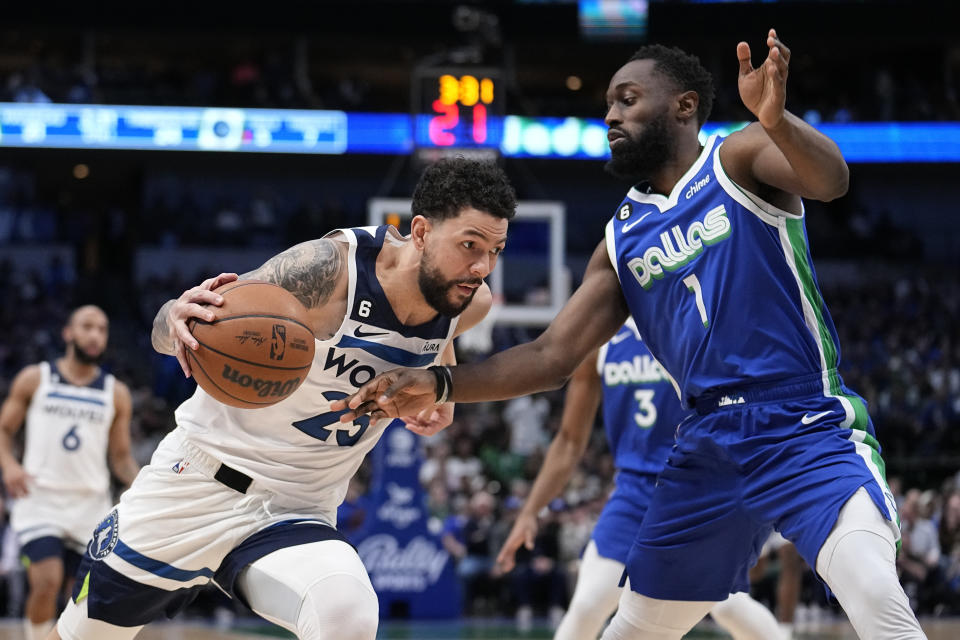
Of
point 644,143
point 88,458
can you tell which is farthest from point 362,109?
point 644,143

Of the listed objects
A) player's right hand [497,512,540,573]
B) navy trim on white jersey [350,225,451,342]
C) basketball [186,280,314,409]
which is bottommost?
player's right hand [497,512,540,573]

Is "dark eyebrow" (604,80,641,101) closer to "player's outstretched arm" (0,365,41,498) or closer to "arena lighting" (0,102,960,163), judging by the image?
"player's outstretched arm" (0,365,41,498)

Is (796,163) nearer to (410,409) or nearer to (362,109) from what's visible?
(410,409)

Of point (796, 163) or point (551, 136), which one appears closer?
point (796, 163)

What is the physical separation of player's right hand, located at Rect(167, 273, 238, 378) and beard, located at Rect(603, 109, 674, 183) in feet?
Result: 4.33

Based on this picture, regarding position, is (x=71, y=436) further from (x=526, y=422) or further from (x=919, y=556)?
(x=526, y=422)

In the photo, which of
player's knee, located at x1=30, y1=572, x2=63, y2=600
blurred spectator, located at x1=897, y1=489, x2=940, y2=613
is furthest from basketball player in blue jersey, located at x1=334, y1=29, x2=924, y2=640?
blurred spectator, located at x1=897, y1=489, x2=940, y2=613

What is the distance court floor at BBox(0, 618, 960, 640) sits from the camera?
9469 millimetres

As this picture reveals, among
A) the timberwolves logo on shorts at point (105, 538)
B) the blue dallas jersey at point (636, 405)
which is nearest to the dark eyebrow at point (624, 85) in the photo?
the blue dallas jersey at point (636, 405)

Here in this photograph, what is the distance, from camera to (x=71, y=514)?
7.38 m

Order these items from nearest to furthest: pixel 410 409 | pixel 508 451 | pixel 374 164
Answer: pixel 410 409, pixel 508 451, pixel 374 164

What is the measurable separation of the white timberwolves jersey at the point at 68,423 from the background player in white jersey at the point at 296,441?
12.4ft

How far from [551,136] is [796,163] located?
635 inches

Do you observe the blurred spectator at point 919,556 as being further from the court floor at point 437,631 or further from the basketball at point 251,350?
the basketball at point 251,350
